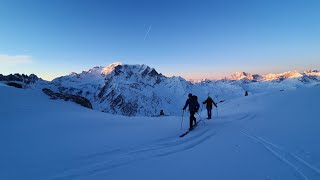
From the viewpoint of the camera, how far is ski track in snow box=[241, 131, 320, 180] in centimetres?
636

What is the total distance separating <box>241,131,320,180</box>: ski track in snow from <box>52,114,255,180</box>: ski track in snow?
332 centimetres

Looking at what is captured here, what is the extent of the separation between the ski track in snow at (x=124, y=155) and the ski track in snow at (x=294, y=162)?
332cm

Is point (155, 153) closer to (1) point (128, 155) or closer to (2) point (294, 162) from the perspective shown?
(1) point (128, 155)

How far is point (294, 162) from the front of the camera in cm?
741

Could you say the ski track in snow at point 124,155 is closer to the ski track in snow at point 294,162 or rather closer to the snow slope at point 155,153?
the snow slope at point 155,153

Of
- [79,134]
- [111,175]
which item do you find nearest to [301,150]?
[111,175]

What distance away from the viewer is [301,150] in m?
8.45

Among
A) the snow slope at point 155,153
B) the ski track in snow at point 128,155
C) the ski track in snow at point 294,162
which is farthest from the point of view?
the ski track in snow at point 128,155

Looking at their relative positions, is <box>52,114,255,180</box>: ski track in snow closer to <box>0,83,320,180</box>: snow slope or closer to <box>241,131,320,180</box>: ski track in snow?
<box>0,83,320,180</box>: snow slope

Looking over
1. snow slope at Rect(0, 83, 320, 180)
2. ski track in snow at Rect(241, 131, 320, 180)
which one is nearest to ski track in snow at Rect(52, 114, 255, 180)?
snow slope at Rect(0, 83, 320, 180)

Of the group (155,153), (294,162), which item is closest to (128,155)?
(155,153)

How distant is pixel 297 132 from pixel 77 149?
10844 millimetres

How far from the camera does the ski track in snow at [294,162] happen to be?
6363 mm

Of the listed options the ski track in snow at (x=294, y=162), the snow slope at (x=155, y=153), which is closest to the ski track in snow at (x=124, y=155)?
the snow slope at (x=155, y=153)
